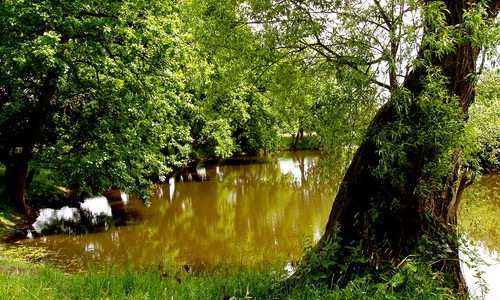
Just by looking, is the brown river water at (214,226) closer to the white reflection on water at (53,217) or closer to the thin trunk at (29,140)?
the white reflection on water at (53,217)

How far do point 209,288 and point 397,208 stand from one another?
94.4 inches

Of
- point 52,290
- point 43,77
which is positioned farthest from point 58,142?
point 52,290

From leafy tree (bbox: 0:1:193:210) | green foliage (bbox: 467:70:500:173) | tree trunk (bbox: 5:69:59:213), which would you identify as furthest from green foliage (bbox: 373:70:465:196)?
tree trunk (bbox: 5:69:59:213)

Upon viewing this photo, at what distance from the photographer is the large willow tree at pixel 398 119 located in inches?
137

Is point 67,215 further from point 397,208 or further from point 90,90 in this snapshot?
point 397,208

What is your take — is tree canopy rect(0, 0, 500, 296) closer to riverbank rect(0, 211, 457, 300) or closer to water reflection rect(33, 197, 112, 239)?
riverbank rect(0, 211, 457, 300)

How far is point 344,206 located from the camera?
183 inches

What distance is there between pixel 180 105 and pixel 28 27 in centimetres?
425

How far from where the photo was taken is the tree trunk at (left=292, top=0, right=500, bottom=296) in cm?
400

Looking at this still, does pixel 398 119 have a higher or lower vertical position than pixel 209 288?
higher

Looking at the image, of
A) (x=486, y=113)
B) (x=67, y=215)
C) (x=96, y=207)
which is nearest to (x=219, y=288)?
(x=486, y=113)

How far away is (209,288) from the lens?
449cm

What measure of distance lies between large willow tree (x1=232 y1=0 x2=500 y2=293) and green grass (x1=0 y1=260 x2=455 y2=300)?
1.07ft

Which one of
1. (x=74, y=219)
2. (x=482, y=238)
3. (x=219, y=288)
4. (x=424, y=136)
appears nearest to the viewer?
(x=424, y=136)
